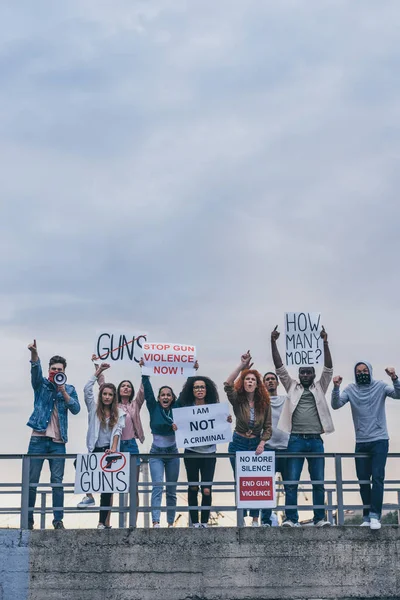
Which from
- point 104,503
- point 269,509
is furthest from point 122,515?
point 269,509

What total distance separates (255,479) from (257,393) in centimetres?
124

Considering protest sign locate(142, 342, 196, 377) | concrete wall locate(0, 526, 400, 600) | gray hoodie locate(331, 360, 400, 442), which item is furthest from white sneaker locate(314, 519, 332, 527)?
protest sign locate(142, 342, 196, 377)

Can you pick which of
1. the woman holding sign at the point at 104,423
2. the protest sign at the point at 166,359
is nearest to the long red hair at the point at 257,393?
the protest sign at the point at 166,359

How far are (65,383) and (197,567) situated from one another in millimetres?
3185

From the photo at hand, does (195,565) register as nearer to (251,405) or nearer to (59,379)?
(251,405)

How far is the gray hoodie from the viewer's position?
42.7 ft

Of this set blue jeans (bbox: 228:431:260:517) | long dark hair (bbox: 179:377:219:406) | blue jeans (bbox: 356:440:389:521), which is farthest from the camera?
long dark hair (bbox: 179:377:219:406)

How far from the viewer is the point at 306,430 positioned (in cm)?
1328

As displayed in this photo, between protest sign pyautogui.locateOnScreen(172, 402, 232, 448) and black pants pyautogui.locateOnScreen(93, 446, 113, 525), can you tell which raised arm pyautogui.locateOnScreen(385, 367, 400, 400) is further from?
black pants pyautogui.locateOnScreen(93, 446, 113, 525)

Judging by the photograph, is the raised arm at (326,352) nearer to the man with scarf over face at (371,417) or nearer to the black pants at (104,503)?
the man with scarf over face at (371,417)

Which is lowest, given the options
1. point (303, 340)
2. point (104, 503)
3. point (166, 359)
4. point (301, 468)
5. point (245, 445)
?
point (104, 503)

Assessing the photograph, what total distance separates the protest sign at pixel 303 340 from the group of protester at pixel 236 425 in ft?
1.01

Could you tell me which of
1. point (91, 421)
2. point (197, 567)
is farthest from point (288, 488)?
point (91, 421)

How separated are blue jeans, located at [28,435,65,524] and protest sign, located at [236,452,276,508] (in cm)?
254
